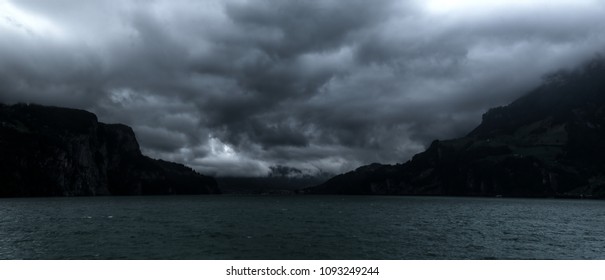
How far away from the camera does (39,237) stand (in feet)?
285

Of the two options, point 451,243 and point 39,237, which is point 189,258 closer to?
point 39,237

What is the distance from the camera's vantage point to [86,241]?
82.2 meters

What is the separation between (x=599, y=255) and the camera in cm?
7344

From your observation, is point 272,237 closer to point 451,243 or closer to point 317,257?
point 317,257

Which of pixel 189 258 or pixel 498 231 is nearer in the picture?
pixel 189 258

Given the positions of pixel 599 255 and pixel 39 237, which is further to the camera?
pixel 39 237

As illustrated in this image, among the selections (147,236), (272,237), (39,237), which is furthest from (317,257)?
(39,237)
